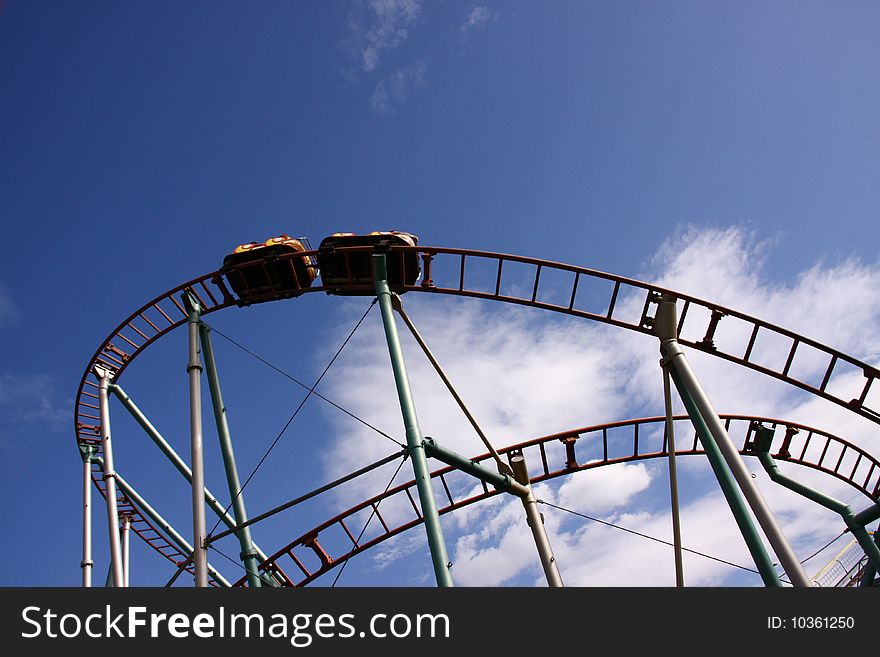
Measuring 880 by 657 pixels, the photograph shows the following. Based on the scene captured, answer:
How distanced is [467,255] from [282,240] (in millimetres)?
3028

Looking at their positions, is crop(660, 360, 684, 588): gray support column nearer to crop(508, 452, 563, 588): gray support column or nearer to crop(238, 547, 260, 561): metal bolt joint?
crop(508, 452, 563, 588): gray support column

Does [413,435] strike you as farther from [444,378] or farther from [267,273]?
[267,273]

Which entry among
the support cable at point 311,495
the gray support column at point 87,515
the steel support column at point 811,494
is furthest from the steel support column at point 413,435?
the steel support column at point 811,494

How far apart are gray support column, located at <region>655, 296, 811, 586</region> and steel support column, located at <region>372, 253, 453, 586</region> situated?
311 cm

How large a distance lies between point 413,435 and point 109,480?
5.56 meters

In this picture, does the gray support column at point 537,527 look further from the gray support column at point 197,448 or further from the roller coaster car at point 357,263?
the gray support column at point 197,448

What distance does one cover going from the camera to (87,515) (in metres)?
11.3

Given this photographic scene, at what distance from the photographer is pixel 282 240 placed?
10.6m

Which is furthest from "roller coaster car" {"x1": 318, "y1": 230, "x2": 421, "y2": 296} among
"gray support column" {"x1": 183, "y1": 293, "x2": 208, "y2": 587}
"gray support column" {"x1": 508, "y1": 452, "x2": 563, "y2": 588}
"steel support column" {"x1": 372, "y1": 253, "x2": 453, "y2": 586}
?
"gray support column" {"x1": 508, "y1": 452, "x2": 563, "y2": 588}

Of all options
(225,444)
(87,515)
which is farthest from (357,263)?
A: (87,515)

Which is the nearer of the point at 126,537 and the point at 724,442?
the point at 724,442
